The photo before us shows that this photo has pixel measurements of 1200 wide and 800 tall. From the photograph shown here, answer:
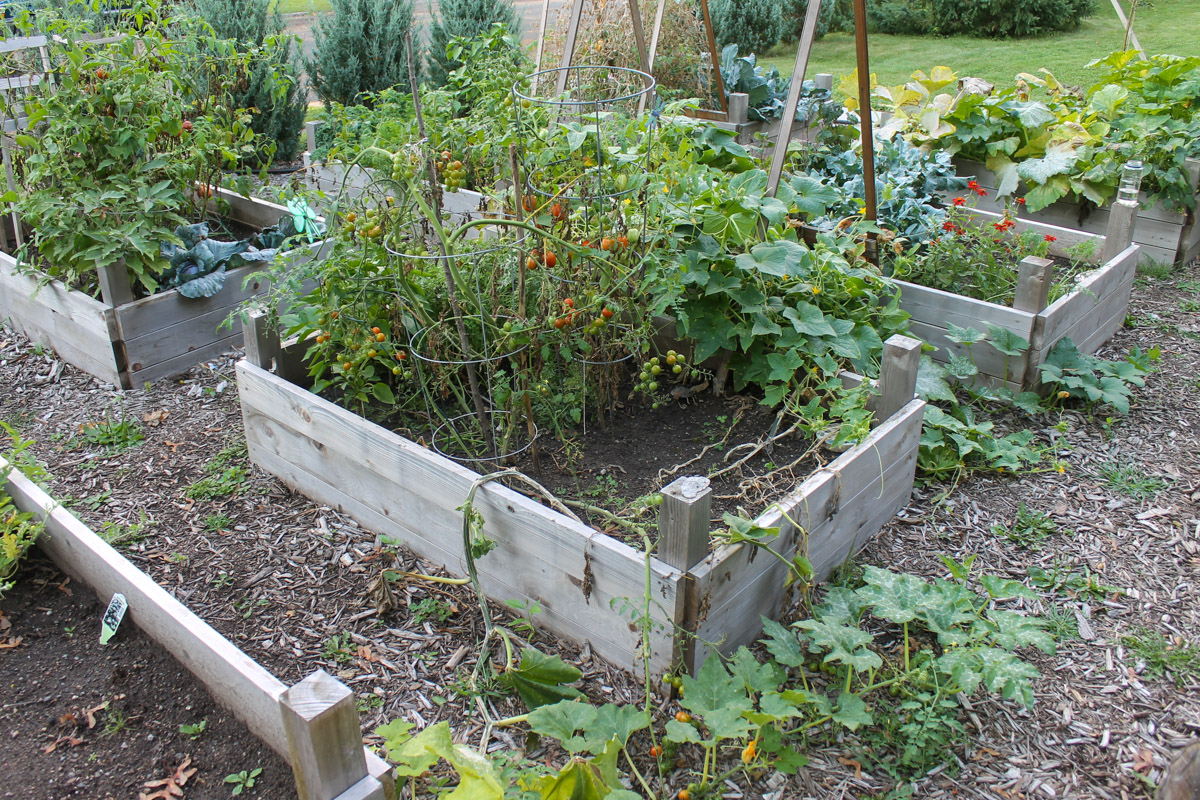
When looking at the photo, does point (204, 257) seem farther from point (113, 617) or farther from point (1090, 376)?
point (1090, 376)

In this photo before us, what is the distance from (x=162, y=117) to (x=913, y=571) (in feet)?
11.8

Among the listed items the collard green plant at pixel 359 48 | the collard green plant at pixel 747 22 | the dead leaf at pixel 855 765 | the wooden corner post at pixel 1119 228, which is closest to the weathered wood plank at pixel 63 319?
the dead leaf at pixel 855 765

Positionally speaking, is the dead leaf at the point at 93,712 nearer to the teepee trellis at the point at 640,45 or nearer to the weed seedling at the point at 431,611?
the weed seedling at the point at 431,611

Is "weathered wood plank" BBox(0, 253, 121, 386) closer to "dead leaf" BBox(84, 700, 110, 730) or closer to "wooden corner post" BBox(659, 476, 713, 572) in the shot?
"dead leaf" BBox(84, 700, 110, 730)

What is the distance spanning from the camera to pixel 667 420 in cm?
320

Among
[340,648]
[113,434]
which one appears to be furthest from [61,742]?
[113,434]

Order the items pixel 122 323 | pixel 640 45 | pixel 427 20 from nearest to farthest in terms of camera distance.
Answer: pixel 122 323 < pixel 640 45 < pixel 427 20

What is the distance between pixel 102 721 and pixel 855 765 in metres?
1.80

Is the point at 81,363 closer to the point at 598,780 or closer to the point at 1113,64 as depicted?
the point at 598,780

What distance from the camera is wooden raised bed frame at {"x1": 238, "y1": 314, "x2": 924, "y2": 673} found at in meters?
2.20

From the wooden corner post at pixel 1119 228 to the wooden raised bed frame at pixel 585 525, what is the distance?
183cm

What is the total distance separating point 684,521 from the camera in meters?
2.08

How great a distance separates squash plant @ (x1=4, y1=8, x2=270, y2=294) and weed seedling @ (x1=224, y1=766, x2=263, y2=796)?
2.39 metres

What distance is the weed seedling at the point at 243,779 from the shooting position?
1.97 metres
